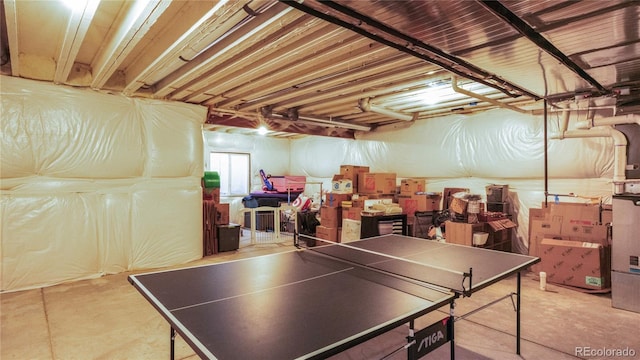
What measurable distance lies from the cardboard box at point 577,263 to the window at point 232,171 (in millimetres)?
7029

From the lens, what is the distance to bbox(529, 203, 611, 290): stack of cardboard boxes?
3.70 m

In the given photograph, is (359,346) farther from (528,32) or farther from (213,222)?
(213,222)

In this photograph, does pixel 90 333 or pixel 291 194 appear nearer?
pixel 90 333

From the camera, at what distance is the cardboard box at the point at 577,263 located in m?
3.67

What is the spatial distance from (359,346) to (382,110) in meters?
3.64

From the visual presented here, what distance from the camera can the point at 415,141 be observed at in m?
6.38

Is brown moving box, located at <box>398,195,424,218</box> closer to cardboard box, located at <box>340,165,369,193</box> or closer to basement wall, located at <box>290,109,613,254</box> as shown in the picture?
basement wall, located at <box>290,109,613,254</box>

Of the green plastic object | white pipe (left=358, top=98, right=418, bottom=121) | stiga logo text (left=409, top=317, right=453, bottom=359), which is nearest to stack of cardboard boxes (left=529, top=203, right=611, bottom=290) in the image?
white pipe (left=358, top=98, right=418, bottom=121)

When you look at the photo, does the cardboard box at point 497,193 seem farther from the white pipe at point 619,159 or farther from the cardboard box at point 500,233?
the white pipe at point 619,159

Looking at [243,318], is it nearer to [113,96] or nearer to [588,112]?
[113,96]

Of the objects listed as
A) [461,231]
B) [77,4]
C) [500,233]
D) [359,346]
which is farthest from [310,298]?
[500,233]

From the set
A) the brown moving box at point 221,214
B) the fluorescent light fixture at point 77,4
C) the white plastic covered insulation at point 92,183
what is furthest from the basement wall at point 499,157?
the fluorescent light fixture at point 77,4

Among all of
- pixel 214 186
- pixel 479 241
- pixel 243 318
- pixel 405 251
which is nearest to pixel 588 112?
pixel 479 241

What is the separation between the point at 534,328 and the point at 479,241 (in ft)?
5.36
